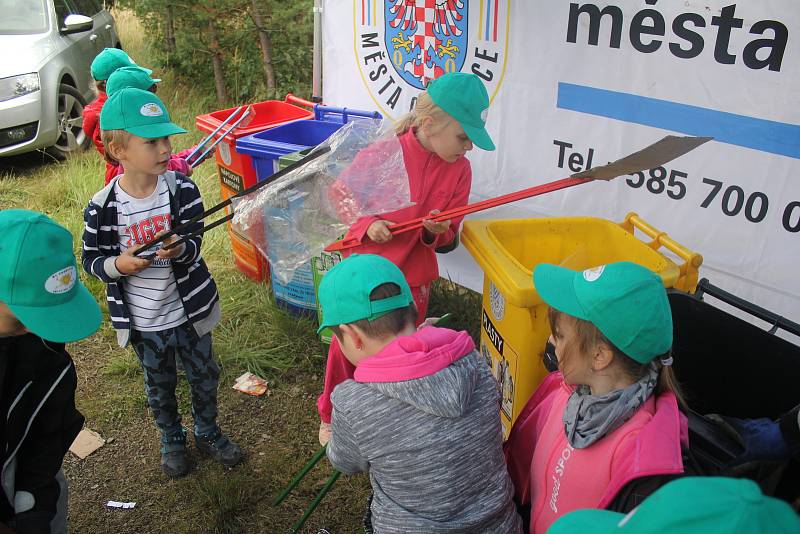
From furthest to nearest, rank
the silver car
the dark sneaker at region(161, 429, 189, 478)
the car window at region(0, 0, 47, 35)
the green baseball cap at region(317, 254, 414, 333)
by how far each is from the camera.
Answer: the car window at region(0, 0, 47, 35) → the silver car → the dark sneaker at region(161, 429, 189, 478) → the green baseball cap at region(317, 254, 414, 333)

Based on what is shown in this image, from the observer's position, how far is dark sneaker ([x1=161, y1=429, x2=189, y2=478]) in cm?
278

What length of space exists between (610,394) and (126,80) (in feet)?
9.08

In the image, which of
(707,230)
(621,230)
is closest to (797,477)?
(621,230)

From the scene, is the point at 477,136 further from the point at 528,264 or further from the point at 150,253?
the point at 150,253

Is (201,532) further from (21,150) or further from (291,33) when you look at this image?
(291,33)

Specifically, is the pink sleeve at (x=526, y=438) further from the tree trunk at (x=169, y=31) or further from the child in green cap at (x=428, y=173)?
the tree trunk at (x=169, y=31)

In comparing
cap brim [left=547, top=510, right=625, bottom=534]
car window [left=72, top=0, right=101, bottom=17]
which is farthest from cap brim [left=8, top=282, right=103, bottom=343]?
car window [left=72, top=0, right=101, bottom=17]

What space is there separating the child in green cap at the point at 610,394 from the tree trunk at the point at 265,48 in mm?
5442

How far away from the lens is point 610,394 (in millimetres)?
1489

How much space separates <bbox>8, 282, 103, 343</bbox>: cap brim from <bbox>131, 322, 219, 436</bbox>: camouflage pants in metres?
0.76

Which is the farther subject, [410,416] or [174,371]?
[174,371]

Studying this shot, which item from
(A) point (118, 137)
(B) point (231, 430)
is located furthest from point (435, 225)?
(B) point (231, 430)

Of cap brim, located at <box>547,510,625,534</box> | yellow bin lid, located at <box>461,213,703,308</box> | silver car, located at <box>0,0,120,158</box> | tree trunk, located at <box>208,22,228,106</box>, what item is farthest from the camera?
tree trunk, located at <box>208,22,228,106</box>

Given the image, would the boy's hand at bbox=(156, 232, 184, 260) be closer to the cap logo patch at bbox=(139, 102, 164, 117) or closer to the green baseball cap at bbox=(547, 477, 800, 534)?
the cap logo patch at bbox=(139, 102, 164, 117)
